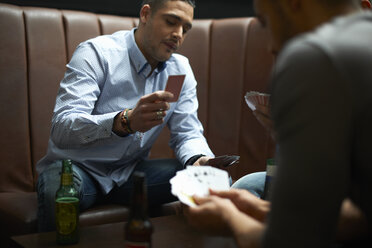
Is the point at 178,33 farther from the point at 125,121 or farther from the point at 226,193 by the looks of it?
the point at 226,193

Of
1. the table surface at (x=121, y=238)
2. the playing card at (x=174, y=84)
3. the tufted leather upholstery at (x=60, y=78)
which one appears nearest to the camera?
the table surface at (x=121, y=238)

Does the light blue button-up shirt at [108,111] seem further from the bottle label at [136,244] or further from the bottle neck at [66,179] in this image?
the bottle label at [136,244]

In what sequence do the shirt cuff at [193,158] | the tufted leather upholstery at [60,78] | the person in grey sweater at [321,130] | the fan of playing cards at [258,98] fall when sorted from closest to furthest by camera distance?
the person in grey sweater at [321,130] < the fan of playing cards at [258,98] < the shirt cuff at [193,158] < the tufted leather upholstery at [60,78]

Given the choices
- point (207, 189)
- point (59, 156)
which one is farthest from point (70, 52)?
point (207, 189)

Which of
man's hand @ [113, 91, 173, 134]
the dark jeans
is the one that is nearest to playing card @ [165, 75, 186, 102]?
man's hand @ [113, 91, 173, 134]

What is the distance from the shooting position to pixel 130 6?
2.88 meters

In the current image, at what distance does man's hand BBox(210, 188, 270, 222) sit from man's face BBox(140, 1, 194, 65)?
120 cm

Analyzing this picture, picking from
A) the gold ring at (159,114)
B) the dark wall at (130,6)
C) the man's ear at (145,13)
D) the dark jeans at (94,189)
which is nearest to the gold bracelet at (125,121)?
the gold ring at (159,114)

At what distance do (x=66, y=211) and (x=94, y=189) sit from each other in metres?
0.61

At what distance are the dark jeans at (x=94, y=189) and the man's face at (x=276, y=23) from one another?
1.19 m

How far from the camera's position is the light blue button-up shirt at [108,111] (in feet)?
6.32

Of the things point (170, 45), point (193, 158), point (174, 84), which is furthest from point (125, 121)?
point (170, 45)

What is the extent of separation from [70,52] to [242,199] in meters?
1.61

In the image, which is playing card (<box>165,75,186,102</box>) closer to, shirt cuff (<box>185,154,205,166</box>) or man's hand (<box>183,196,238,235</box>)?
shirt cuff (<box>185,154,205,166</box>)
